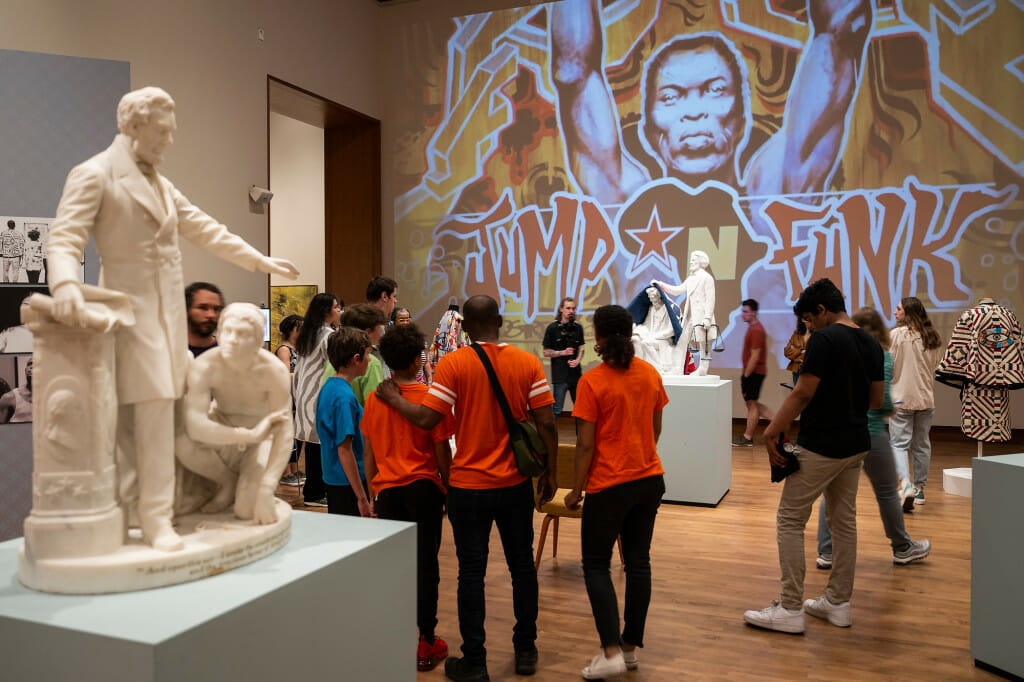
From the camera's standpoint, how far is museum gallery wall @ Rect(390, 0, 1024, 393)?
890 centimetres

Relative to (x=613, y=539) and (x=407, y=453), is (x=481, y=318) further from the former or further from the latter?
(x=613, y=539)

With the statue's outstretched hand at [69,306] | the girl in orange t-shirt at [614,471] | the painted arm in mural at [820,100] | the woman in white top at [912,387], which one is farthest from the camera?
the painted arm in mural at [820,100]

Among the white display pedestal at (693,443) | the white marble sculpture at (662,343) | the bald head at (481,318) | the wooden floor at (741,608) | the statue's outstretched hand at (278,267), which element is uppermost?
the statue's outstretched hand at (278,267)

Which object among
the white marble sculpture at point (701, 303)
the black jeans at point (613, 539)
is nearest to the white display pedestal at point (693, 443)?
the white marble sculpture at point (701, 303)

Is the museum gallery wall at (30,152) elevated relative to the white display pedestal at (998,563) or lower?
elevated

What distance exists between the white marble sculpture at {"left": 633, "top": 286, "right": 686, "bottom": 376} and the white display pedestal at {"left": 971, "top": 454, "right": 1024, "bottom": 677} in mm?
3705

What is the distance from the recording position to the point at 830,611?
3760mm

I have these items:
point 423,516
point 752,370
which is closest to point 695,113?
point 752,370

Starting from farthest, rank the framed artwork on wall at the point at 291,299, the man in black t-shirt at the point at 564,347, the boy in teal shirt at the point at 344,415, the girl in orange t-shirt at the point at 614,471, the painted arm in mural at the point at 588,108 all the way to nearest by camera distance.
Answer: the framed artwork on wall at the point at 291,299
the painted arm in mural at the point at 588,108
the man in black t-shirt at the point at 564,347
the boy in teal shirt at the point at 344,415
the girl in orange t-shirt at the point at 614,471

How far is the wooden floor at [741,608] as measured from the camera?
10.8ft

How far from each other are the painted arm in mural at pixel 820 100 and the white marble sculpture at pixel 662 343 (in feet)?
11.9

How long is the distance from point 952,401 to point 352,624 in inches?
350

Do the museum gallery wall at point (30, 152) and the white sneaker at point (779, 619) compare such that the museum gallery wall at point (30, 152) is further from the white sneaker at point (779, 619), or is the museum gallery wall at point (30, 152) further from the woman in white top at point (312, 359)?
the white sneaker at point (779, 619)

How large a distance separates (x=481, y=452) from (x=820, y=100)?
26.7 feet
